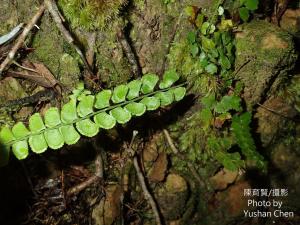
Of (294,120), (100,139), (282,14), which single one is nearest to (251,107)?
→ (294,120)

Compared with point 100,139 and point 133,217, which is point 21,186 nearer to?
point 100,139

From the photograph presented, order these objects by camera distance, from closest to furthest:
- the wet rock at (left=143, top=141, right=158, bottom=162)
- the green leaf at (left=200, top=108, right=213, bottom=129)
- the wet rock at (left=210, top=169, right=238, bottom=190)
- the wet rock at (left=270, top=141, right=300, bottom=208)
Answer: the green leaf at (left=200, top=108, right=213, bottom=129), the wet rock at (left=143, top=141, right=158, bottom=162), the wet rock at (left=210, top=169, right=238, bottom=190), the wet rock at (left=270, top=141, right=300, bottom=208)

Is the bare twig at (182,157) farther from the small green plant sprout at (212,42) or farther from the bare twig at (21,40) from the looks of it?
the bare twig at (21,40)

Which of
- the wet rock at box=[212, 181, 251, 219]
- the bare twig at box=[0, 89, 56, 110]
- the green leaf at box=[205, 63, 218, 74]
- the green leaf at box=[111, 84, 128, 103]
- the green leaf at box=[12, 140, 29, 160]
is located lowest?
the wet rock at box=[212, 181, 251, 219]

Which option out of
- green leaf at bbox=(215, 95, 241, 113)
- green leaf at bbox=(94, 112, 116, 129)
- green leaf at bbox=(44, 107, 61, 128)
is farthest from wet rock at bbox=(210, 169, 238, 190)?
green leaf at bbox=(44, 107, 61, 128)

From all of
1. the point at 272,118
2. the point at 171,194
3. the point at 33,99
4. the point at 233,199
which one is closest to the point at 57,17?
the point at 33,99

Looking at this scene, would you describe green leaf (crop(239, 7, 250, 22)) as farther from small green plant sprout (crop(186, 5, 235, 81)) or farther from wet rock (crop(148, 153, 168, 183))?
wet rock (crop(148, 153, 168, 183))
